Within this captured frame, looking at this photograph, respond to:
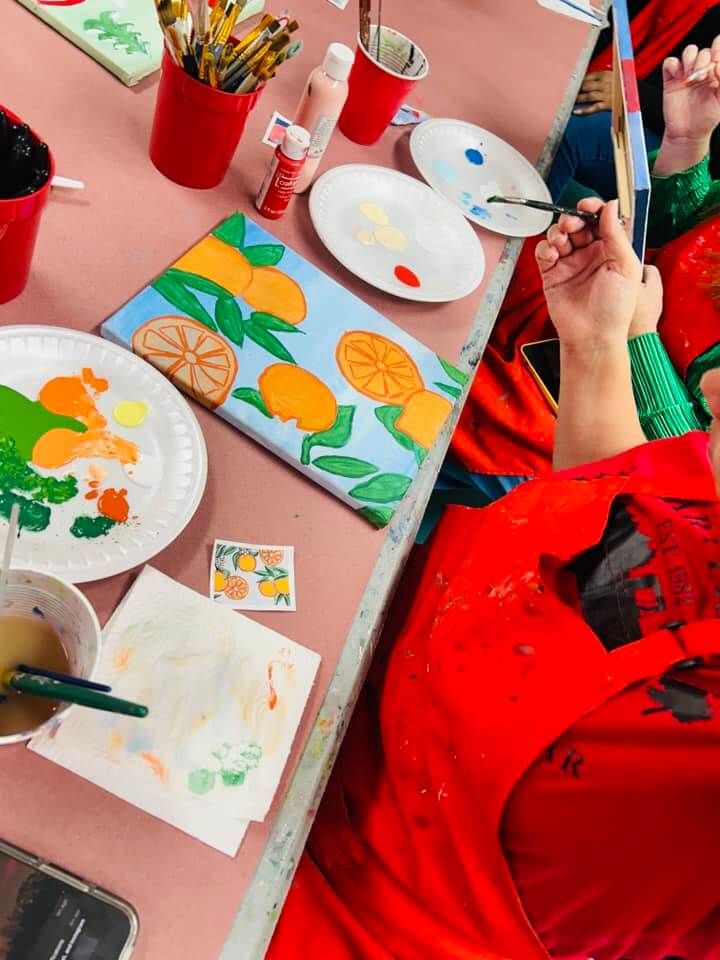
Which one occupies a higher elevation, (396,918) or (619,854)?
(619,854)

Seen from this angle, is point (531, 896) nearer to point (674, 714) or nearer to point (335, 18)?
point (674, 714)

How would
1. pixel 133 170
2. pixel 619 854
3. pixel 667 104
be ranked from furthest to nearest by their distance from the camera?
pixel 667 104, pixel 133 170, pixel 619 854

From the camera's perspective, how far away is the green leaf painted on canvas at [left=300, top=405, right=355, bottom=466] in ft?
2.44

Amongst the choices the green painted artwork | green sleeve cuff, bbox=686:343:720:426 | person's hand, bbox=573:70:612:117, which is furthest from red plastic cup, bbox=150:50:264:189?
person's hand, bbox=573:70:612:117

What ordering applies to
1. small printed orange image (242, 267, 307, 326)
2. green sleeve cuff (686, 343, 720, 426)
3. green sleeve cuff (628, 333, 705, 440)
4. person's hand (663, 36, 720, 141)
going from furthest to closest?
person's hand (663, 36, 720, 141), green sleeve cuff (686, 343, 720, 426), green sleeve cuff (628, 333, 705, 440), small printed orange image (242, 267, 307, 326)

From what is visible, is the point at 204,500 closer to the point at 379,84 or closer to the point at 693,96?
the point at 379,84

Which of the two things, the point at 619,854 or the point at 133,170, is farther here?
the point at 133,170

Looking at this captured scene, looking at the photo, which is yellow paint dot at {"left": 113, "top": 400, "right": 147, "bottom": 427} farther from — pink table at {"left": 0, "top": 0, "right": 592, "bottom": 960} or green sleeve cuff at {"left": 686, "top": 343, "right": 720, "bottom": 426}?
green sleeve cuff at {"left": 686, "top": 343, "right": 720, "bottom": 426}

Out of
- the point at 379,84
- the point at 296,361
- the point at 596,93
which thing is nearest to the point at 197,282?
the point at 296,361

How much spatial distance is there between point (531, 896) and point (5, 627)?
0.51 meters

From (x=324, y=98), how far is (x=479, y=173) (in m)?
0.39

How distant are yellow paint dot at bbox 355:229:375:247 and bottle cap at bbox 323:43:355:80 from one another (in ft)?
0.61

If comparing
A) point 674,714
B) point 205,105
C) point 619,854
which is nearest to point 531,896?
point 619,854

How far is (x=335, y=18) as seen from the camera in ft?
4.03
